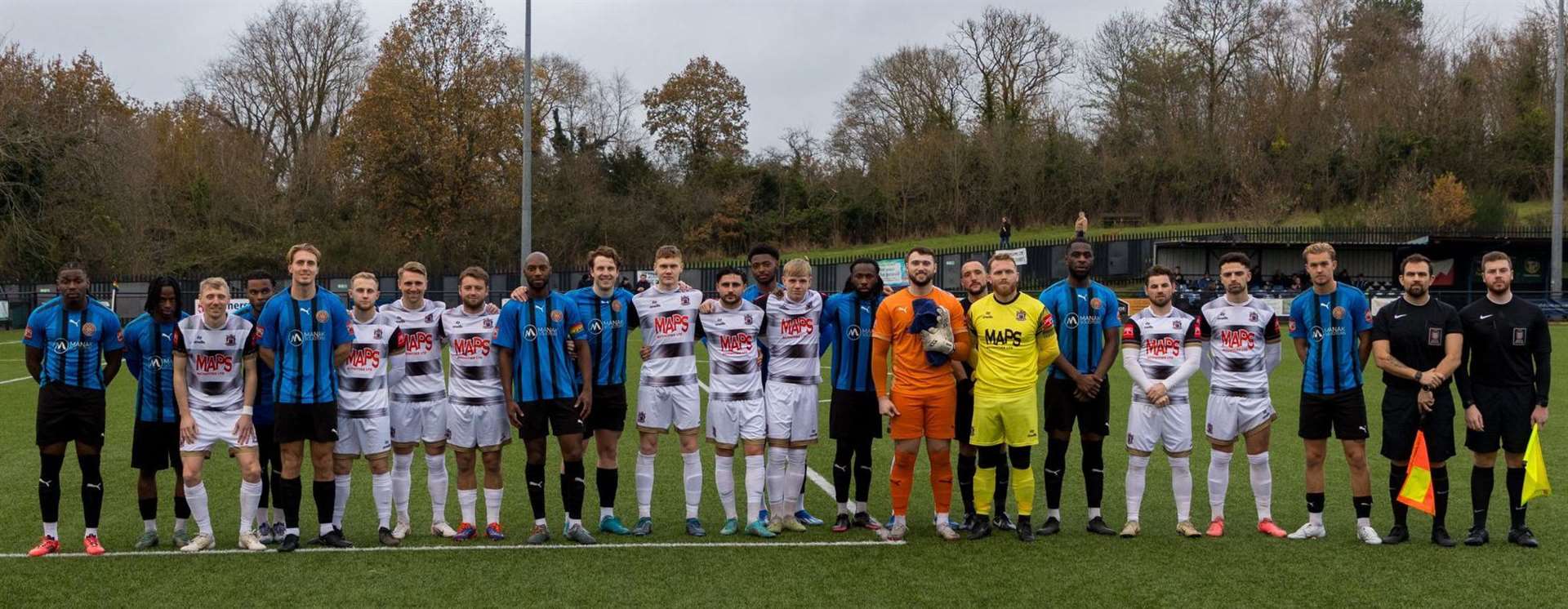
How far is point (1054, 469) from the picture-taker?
24.6 ft

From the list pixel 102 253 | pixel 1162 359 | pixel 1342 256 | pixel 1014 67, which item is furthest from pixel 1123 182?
pixel 1162 359

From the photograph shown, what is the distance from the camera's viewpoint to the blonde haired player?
6922mm

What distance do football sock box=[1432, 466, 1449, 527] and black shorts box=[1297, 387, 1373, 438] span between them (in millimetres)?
207

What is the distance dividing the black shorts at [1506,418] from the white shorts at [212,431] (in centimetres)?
728

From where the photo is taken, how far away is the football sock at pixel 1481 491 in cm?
709

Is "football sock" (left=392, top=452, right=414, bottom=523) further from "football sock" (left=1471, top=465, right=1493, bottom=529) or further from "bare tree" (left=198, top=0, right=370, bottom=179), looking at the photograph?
"bare tree" (left=198, top=0, right=370, bottom=179)

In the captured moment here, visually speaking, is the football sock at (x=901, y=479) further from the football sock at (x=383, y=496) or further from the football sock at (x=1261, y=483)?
the football sock at (x=383, y=496)

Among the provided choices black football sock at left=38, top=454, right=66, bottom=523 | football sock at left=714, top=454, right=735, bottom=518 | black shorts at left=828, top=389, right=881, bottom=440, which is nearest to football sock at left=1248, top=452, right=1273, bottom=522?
black shorts at left=828, top=389, right=881, bottom=440

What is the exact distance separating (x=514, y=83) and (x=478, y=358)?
4017cm

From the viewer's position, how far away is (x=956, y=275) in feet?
116

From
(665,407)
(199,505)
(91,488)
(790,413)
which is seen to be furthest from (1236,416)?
(91,488)

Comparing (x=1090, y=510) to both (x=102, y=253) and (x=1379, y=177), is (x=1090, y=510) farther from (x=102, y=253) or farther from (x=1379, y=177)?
(x=1379, y=177)

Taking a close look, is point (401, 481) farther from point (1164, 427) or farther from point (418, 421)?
point (1164, 427)

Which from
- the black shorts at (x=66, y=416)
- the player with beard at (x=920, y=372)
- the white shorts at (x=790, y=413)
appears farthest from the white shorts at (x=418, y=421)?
the player with beard at (x=920, y=372)
